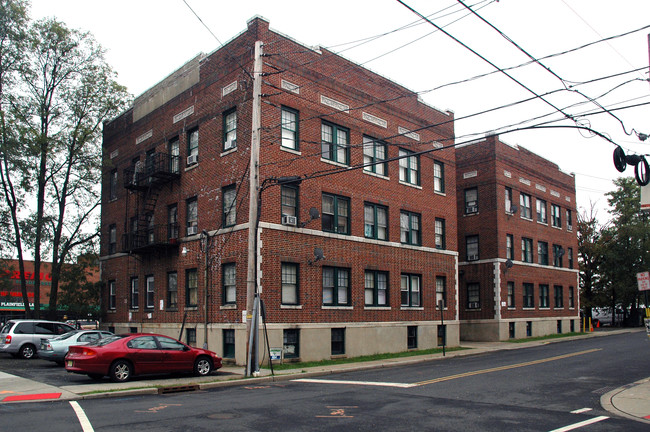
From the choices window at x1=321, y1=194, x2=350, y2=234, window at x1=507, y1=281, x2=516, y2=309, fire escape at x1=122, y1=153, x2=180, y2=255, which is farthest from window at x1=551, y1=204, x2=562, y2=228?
fire escape at x1=122, y1=153, x2=180, y2=255

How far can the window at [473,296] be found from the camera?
1564 inches

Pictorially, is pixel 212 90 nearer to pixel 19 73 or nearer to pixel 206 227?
pixel 206 227

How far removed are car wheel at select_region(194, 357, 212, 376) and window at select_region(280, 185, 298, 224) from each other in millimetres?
6942

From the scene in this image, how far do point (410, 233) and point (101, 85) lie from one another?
830 inches

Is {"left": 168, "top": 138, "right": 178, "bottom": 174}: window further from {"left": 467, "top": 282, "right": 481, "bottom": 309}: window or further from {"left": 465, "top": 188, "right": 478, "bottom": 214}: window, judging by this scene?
{"left": 467, "top": 282, "right": 481, "bottom": 309}: window

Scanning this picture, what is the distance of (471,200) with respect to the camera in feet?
134

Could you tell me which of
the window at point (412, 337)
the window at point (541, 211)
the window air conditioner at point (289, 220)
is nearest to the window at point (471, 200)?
the window at point (541, 211)

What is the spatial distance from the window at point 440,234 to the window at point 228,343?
1342 centimetres

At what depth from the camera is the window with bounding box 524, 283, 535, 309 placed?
41781mm

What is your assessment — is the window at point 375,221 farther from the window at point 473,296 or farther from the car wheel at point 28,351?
the car wheel at point 28,351

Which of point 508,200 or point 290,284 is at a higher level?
point 508,200

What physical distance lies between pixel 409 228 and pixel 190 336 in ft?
39.6

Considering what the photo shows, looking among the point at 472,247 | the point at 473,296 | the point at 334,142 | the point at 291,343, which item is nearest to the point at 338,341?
the point at 291,343

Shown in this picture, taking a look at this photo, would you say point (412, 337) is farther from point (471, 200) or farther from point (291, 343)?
point (471, 200)
